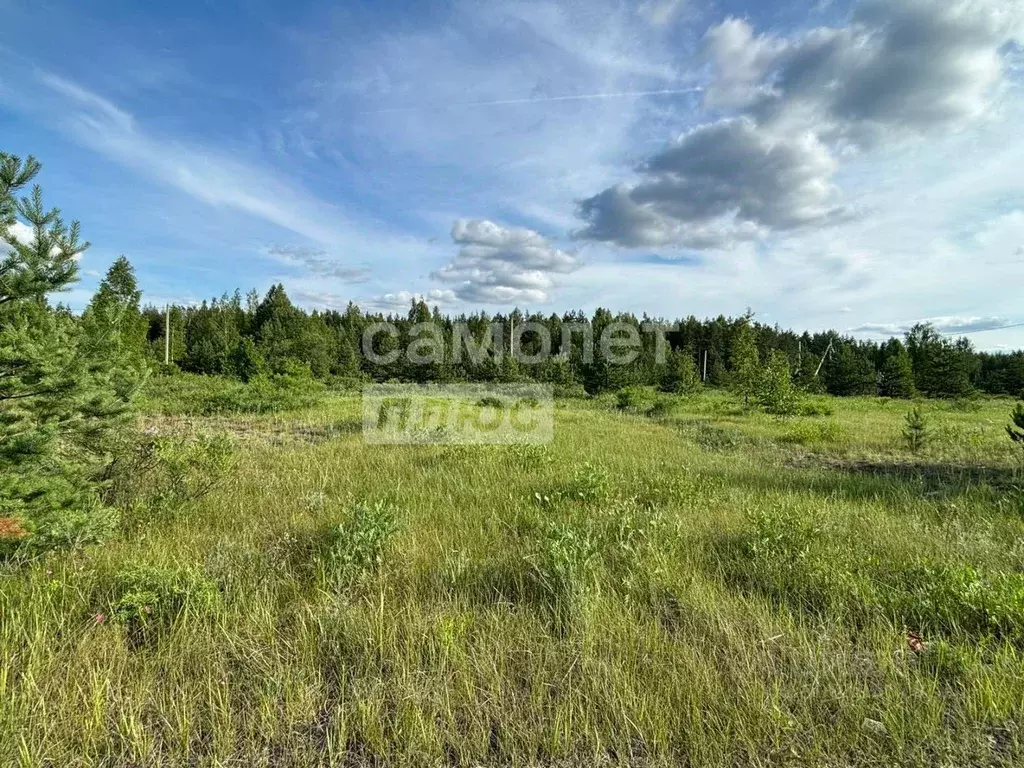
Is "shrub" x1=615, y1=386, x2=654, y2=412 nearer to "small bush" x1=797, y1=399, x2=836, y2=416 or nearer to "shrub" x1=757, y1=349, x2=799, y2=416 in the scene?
"shrub" x1=757, y1=349, x2=799, y2=416

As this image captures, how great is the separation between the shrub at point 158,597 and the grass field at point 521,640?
2 centimetres

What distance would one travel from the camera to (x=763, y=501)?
17.7 ft

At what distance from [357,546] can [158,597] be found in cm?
118

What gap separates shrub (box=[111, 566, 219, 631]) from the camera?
8.73ft

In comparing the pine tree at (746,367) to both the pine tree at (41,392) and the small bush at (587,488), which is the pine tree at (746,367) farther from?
the pine tree at (41,392)

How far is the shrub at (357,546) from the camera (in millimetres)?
3320

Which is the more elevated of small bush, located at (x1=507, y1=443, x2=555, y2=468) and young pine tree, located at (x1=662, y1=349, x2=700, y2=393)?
young pine tree, located at (x1=662, y1=349, x2=700, y2=393)

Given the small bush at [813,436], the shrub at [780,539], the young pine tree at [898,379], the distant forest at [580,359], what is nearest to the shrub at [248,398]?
the distant forest at [580,359]

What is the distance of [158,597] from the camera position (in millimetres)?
2766

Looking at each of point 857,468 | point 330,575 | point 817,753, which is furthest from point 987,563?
point 857,468

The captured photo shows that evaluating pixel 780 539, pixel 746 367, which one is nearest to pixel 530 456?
pixel 780 539

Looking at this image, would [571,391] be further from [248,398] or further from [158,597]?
[158,597]

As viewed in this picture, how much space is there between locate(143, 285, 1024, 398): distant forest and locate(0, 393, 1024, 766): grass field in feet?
92.3

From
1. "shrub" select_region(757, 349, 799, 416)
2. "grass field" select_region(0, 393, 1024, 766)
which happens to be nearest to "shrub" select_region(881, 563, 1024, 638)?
"grass field" select_region(0, 393, 1024, 766)
